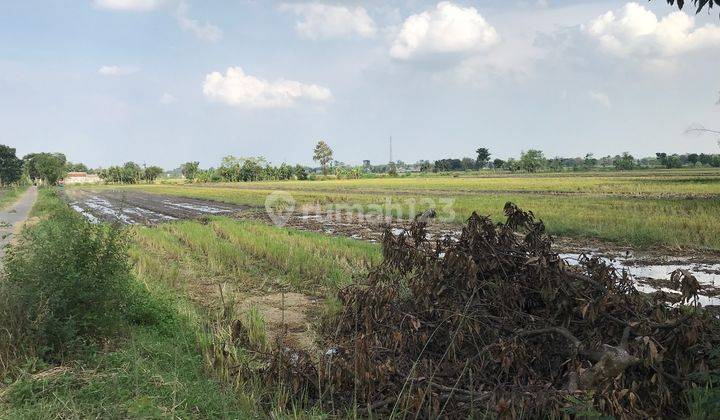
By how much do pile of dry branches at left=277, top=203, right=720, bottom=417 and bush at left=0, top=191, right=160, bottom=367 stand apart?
200 centimetres

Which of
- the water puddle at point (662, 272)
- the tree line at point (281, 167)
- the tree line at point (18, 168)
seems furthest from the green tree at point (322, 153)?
the water puddle at point (662, 272)

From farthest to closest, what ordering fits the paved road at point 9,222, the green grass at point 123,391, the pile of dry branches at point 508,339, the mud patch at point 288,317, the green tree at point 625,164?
the green tree at point 625,164 → the paved road at point 9,222 → the mud patch at point 288,317 → the green grass at point 123,391 → the pile of dry branches at point 508,339

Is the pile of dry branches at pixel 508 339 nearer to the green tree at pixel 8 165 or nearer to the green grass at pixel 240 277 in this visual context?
the green grass at pixel 240 277

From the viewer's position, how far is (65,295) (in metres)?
4.28

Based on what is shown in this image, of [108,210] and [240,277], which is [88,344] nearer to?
[240,277]

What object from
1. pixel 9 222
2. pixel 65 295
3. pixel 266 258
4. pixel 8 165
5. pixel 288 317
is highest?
pixel 8 165

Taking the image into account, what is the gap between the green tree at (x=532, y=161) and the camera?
97.8m

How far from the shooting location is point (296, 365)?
3648 mm

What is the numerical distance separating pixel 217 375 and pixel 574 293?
9.25 feet

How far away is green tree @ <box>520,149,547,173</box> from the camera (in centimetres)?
9775

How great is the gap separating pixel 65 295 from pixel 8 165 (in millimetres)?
100723

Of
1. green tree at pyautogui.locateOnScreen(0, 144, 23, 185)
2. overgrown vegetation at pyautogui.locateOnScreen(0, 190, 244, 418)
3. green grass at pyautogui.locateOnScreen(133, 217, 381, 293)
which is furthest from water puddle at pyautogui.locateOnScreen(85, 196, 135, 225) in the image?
green tree at pyautogui.locateOnScreen(0, 144, 23, 185)

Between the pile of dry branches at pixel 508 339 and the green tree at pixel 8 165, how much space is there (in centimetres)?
10057

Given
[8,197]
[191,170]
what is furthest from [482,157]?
[8,197]
